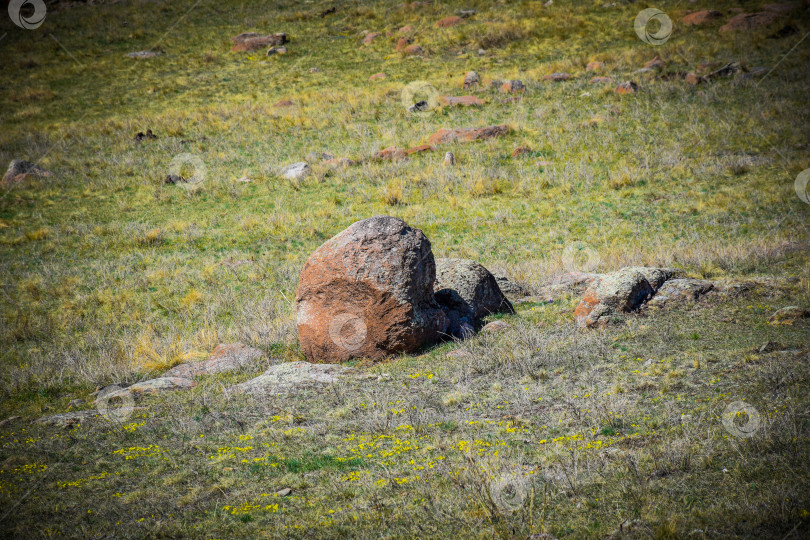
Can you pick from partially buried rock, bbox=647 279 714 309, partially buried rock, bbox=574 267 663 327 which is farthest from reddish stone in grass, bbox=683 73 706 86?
partially buried rock, bbox=574 267 663 327

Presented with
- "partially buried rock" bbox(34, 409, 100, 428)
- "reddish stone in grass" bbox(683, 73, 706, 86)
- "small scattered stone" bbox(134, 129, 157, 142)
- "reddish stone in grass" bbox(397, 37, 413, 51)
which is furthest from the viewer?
"reddish stone in grass" bbox(397, 37, 413, 51)

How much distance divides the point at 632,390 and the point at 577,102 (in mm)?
20738

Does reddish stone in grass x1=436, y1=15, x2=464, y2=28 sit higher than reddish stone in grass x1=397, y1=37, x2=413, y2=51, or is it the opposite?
reddish stone in grass x1=436, y1=15, x2=464, y2=28

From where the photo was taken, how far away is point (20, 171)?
22.8m

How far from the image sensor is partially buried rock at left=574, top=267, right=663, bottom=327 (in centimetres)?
955

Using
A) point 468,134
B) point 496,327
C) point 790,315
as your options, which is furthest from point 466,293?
point 468,134

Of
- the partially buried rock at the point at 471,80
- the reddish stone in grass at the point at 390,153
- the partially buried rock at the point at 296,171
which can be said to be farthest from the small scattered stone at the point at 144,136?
the partially buried rock at the point at 471,80

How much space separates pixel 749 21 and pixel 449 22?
18.2m

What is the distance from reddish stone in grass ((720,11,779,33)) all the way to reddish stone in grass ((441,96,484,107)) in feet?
47.6

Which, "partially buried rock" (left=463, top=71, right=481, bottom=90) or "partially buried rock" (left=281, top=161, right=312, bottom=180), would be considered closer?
"partially buried rock" (left=281, top=161, right=312, bottom=180)

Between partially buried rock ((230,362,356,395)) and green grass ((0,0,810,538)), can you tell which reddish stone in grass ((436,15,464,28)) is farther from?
partially buried rock ((230,362,356,395))

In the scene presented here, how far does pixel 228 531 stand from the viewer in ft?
14.9

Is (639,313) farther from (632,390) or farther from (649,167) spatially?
(649,167)

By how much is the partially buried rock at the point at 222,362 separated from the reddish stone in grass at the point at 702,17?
1289 inches
